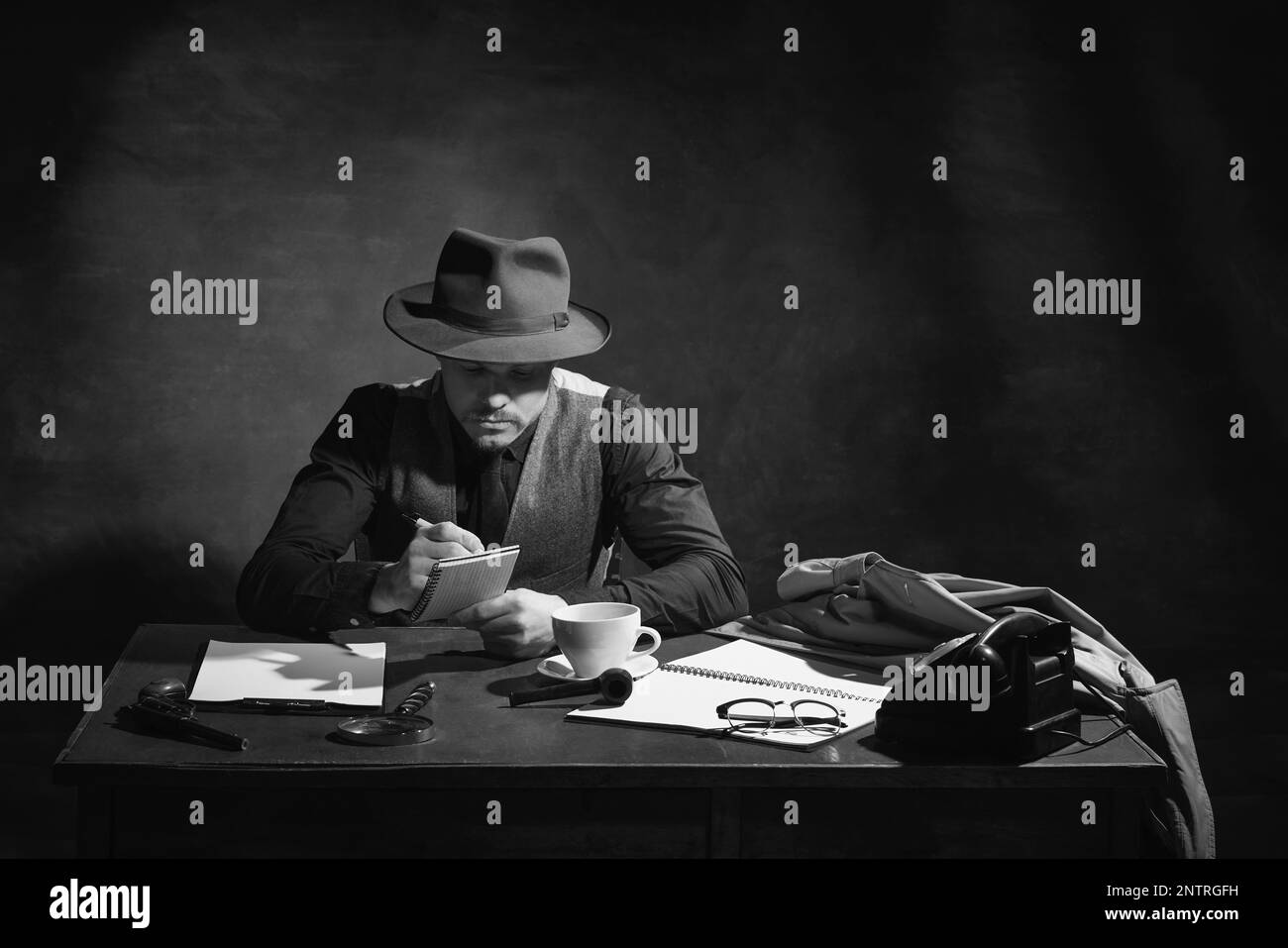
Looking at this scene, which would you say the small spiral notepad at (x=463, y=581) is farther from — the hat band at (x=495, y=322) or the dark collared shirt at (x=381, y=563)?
the hat band at (x=495, y=322)

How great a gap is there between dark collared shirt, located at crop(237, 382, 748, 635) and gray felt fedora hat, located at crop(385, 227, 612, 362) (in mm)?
291

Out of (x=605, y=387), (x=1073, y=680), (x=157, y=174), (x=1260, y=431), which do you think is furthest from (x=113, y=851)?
(x=1260, y=431)

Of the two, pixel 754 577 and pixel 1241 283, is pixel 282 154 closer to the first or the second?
pixel 754 577

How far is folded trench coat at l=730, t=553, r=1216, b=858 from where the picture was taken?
5.99ft

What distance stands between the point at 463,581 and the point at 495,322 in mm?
800

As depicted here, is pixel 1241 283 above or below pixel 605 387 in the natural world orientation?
above

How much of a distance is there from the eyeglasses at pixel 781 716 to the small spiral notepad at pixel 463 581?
433mm

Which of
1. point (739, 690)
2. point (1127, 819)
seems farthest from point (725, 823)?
point (1127, 819)

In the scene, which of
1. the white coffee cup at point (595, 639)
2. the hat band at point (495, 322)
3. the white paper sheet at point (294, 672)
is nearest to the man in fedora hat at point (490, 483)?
the hat band at point (495, 322)

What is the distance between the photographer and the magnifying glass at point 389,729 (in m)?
1.71

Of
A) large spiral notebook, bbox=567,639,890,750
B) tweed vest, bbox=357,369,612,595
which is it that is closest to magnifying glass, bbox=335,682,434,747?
large spiral notebook, bbox=567,639,890,750

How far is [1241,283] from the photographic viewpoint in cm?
375

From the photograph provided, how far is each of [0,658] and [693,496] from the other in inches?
82.8

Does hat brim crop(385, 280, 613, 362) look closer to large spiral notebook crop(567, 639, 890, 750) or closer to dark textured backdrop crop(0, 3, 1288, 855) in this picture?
large spiral notebook crop(567, 639, 890, 750)
